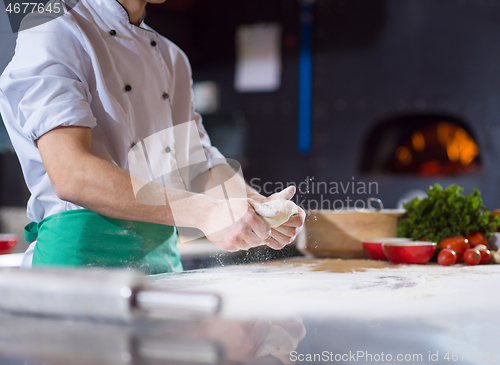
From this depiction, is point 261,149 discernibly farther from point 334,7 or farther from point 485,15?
point 485,15

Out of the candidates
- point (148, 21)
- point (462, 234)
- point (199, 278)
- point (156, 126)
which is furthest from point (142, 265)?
point (148, 21)

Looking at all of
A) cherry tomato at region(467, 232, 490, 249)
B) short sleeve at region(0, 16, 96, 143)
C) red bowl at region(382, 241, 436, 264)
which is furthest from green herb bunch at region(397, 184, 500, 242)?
short sleeve at region(0, 16, 96, 143)

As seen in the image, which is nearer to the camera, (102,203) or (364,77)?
(102,203)

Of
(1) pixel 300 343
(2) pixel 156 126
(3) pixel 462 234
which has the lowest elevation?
(3) pixel 462 234

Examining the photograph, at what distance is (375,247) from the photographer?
1187 millimetres

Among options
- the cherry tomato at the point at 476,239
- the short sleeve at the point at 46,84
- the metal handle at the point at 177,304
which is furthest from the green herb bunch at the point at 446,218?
the metal handle at the point at 177,304

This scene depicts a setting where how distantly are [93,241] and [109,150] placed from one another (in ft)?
0.65

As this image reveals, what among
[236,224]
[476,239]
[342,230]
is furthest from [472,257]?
[236,224]

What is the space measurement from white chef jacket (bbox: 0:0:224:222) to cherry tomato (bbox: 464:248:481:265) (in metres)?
0.64

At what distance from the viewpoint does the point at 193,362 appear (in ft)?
1.18

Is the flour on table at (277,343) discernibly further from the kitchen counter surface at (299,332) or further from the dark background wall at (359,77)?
the dark background wall at (359,77)

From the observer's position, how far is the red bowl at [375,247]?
1.18m

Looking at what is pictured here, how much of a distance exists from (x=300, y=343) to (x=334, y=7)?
401cm

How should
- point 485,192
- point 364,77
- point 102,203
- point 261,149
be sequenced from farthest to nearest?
point 261,149
point 364,77
point 485,192
point 102,203
